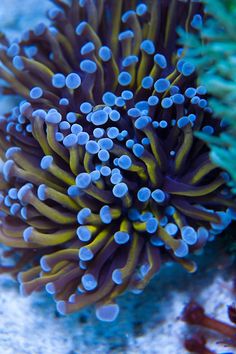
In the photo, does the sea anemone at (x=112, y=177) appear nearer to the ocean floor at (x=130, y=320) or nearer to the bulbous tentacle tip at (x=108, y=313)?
the bulbous tentacle tip at (x=108, y=313)

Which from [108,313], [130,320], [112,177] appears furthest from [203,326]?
[112,177]

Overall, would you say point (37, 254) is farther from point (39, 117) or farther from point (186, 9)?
point (186, 9)

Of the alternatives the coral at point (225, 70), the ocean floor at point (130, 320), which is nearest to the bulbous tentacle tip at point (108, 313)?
the ocean floor at point (130, 320)

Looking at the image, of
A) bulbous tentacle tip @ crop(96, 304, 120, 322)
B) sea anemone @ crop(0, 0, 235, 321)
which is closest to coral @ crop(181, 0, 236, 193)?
sea anemone @ crop(0, 0, 235, 321)

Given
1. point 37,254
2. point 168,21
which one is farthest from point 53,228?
point 168,21

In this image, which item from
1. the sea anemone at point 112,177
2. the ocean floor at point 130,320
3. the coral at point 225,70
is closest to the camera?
the coral at point 225,70

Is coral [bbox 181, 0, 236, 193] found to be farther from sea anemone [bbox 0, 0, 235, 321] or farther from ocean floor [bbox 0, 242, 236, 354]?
ocean floor [bbox 0, 242, 236, 354]

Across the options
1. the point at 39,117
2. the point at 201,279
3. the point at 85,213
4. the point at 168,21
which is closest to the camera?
the point at 85,213
